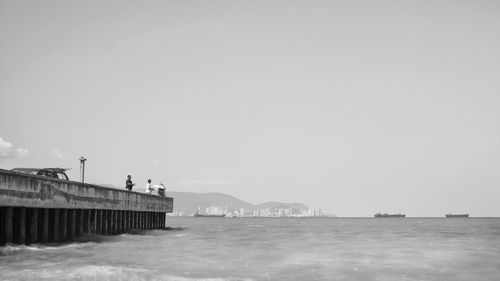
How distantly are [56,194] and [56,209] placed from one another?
975 mm

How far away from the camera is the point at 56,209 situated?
87.2ft

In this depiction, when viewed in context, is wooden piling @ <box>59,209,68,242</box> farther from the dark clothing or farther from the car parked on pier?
the dark clothing

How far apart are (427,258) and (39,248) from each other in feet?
55.8

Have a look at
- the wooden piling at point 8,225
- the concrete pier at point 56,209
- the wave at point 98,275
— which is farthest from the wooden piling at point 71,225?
the wave at point 98,275

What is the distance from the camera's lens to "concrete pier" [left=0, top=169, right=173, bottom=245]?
21688 mm

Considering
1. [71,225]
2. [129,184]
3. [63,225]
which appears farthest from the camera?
[129,184]

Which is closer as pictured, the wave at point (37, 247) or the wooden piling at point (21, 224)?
the wave at point (37, 247)

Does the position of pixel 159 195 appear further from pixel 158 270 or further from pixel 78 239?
pixel 158 270

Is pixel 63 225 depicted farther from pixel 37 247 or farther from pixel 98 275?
pixel 98 275

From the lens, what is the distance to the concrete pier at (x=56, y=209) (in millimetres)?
21688

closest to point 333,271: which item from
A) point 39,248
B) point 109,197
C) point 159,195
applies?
point 39,248

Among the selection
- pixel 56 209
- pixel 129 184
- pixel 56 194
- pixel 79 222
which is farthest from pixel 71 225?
pixel 129 184

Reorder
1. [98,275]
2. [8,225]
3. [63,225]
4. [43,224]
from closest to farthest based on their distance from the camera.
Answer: [98,275], [8,225], [43,224], [63,225]

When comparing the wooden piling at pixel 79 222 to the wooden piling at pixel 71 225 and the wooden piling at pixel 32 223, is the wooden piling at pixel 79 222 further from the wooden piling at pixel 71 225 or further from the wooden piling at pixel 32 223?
the wooden piling at pixel 32 223
